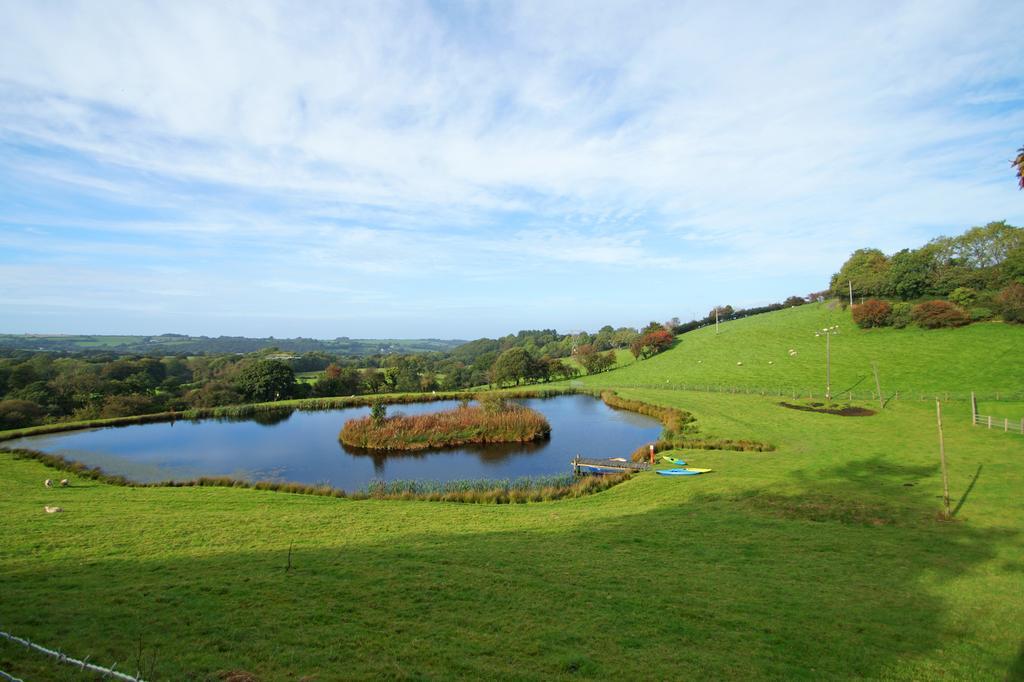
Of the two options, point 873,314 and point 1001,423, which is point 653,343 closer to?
point 873,314

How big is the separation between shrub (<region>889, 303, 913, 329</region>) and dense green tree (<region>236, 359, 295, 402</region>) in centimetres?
7249

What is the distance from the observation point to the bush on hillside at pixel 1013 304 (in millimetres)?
46250

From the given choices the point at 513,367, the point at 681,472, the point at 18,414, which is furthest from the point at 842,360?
the point at 18,414

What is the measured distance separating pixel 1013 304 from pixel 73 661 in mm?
68059

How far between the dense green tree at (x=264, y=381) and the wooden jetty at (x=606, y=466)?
46.9 meters

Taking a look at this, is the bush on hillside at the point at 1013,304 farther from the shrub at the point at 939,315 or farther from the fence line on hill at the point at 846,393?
the fence line on hill at the point at 846,393

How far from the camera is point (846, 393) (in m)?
40.2

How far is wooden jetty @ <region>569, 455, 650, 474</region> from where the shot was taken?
24342 millimetres

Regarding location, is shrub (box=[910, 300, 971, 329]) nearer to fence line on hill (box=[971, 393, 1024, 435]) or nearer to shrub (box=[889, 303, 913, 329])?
shrub (box=[889, 303, 913, 329])

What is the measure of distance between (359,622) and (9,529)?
11.7 m

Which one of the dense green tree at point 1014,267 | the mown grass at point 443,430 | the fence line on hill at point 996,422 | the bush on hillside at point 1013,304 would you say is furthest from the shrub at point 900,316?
the mown grass at point 443,430

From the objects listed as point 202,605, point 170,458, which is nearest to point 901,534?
point 202,605

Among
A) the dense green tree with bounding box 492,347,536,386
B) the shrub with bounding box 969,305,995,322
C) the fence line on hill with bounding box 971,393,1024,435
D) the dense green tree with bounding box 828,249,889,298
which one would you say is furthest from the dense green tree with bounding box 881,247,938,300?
the dense green tree with bounding box 492,347,536,386

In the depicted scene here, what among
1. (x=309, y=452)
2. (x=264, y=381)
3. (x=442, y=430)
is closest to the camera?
(x=309, y=452)
